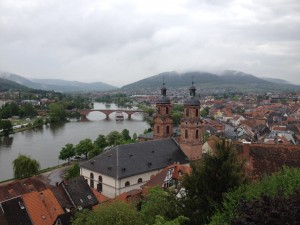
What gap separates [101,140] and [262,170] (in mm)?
32094

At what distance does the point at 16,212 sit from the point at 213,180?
13117mm

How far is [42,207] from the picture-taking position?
2194 centimetres

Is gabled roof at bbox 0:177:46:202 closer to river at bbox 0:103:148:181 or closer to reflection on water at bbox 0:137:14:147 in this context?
river at bbox 0:103:148:181

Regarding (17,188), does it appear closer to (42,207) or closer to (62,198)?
(62,198)

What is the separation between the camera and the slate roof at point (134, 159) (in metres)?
28.3

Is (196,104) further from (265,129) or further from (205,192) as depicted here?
(265,129)

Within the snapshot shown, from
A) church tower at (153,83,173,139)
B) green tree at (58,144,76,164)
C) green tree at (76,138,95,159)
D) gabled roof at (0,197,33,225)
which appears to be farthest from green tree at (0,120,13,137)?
gabled roof at (0,197,33,225)

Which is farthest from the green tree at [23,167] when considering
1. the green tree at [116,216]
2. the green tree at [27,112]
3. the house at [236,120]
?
the green tree at [27,112]

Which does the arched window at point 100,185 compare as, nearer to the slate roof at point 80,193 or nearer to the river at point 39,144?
the slate roof at point 80,193

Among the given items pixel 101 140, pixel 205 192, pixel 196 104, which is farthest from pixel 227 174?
pixel 101 140

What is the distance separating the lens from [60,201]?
23.7 metres

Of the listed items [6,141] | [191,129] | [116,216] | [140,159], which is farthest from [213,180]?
[6,141]

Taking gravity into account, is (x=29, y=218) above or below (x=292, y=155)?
below

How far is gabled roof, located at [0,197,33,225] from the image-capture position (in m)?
20.2
